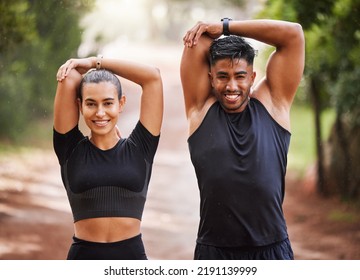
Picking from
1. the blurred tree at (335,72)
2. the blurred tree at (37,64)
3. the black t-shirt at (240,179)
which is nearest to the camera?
the black t-shirt at (240,179)

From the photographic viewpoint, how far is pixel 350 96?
15.9ft

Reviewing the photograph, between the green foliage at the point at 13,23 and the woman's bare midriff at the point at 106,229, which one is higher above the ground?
the green foliage at the point at 13,23

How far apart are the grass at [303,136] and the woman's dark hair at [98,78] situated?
4.75 m

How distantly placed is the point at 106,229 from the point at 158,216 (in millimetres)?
3708

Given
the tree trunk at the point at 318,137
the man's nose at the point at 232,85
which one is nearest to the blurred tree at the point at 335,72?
the tree trunk at the point at 318,137

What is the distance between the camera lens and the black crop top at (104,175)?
224 cm

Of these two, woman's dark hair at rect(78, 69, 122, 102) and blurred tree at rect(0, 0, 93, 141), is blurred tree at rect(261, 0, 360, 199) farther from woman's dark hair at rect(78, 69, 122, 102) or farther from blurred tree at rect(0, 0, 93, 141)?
blurred tree at rect(0, 0, 93, 141)

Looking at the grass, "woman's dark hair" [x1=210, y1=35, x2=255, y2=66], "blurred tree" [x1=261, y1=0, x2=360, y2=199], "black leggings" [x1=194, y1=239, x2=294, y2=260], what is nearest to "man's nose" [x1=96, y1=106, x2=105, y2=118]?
"woman's dark hair" [x1=210, y1=35, x2=255, y2=66]

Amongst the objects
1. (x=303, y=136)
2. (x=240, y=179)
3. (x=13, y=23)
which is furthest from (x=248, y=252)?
(x=303, y=136)

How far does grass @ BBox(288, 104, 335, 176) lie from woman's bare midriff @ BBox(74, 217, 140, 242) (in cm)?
474

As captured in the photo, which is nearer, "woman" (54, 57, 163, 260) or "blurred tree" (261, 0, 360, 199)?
"woman" (54, 57, 163, 260)

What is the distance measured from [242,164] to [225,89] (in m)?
0.29

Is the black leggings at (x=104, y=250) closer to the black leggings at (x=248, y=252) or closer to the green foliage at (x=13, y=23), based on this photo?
the black leggings at (x=248, y=252)

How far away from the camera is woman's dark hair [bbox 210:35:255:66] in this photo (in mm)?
2215
